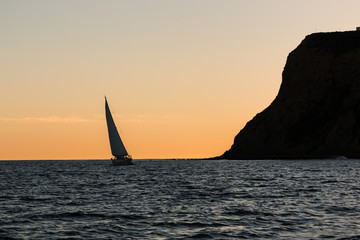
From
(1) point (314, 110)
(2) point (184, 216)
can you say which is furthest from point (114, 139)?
(2) point (184, 216)

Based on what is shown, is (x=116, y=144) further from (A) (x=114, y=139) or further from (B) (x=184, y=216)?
(B) (x=184, y=216)

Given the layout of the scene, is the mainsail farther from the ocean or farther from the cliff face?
the ocean

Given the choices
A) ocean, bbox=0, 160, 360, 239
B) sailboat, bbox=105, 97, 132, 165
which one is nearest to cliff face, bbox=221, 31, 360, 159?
sailboat, bbox=105, 97, 132, 165

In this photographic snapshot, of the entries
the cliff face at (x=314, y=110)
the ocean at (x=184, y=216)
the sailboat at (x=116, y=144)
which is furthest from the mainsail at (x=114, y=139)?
the ocean at (x=184, y=216)

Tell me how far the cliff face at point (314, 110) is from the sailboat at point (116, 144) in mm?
64967

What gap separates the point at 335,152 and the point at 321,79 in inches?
1028

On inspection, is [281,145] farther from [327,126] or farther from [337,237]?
[337,237]

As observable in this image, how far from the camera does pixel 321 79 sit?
7072 inches

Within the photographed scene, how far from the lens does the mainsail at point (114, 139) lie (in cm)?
11688

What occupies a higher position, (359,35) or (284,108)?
(359,35)

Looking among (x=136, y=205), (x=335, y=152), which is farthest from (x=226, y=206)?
(x=335, y=152)

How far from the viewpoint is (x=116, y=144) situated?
400 feet

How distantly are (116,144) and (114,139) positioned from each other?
2.34 metres

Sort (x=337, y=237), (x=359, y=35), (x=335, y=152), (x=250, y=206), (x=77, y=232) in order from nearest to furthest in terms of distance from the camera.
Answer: (x=337, y=237) → (x=77, y=232) → (x=250, y=206) → (x=335, y=152) → (x=359, y=35)
